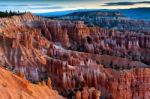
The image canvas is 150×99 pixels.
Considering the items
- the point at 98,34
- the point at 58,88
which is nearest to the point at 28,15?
the point at 98,34

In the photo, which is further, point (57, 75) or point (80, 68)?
point (80, 68)

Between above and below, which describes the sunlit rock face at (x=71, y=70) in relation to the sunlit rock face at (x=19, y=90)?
below

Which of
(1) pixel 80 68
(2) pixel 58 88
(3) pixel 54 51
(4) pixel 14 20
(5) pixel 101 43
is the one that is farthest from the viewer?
(5) pixel 101 43

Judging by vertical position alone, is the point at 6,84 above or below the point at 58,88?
above

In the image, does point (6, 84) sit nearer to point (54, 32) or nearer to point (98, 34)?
point (54, 32)

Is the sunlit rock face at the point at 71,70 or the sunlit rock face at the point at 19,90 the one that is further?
the sunlit rock face at the point at 71,70

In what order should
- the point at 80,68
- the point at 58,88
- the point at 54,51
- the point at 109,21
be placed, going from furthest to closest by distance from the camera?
the point at 109,21, the point at 54,51, the point at 80,68, the point at 58,88

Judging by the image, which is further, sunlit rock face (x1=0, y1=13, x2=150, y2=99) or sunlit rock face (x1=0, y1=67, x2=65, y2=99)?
sunlit rock face (x1=0, y1=13, x2=150, y2=99)

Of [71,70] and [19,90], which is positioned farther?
[71,70]

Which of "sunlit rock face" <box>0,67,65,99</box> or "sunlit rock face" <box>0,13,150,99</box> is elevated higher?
"sunlit rock face" <box>0,67,65,99</box>

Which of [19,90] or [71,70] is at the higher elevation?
[19,90]
